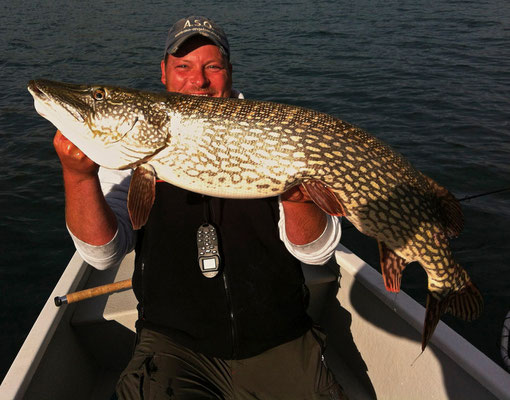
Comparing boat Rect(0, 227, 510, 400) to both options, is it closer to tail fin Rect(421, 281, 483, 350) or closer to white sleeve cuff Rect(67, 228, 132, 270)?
tail fin Rect(421, 281, 483, 350)

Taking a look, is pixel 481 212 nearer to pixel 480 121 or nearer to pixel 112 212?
pixel 480 121

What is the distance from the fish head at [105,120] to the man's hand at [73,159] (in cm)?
3

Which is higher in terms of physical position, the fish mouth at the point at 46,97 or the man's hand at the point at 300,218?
the fish mouth at the point at 46,97

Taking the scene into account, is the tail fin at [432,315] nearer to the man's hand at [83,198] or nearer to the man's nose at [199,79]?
the man's hand at [83,198]

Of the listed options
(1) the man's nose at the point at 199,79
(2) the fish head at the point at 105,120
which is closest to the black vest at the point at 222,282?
(2) the fish head at the point at 105,120

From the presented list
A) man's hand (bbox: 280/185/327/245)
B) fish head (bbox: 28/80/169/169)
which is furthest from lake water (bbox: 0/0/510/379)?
fish head (bbox: 28/80/169/169)

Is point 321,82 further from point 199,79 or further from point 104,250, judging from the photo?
point 104,250

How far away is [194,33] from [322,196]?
4.63 ft

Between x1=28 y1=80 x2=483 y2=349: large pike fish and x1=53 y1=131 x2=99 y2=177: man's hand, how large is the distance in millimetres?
41

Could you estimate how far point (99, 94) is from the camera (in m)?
2.07

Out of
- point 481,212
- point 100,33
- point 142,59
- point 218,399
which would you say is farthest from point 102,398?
point 100,33

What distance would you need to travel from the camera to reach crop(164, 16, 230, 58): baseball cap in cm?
262

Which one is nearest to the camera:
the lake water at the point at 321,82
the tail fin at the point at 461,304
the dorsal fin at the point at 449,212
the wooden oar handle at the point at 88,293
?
the tail fin at the point at 461,304

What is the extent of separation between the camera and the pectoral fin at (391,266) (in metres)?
2.10
